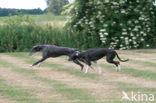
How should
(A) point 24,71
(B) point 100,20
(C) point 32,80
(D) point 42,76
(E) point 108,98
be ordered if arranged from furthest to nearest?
1. (B) point 100,20
2. (A) point 24,71
3. (D) point 42,76
4. (C) point 32,80
5. (E) point 108,98

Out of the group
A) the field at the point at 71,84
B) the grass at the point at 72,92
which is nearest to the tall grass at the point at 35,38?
the field at the point at 71,84

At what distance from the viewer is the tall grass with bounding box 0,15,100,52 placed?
21.2m

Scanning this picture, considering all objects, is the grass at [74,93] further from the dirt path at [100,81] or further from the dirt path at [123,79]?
the dirt path at [123,79]

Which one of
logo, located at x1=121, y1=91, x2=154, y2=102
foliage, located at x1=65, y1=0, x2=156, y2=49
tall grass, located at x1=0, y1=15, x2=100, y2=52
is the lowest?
tall grass, located at x1=0, y1=15, x2=100, y2=52

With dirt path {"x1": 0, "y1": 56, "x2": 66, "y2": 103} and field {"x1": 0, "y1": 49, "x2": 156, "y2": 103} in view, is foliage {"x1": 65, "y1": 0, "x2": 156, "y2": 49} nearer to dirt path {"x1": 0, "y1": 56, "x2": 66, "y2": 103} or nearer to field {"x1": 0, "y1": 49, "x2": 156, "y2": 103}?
field {"x1": 0, "y1": 49, "x2": 156, "y2": 103}

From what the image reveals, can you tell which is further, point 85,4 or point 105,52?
point 85,4

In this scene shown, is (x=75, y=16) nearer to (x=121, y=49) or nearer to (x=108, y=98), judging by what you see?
(x=121, y=49)

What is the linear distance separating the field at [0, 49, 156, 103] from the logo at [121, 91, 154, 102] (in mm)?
109

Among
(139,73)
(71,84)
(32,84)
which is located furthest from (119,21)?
(32,84)

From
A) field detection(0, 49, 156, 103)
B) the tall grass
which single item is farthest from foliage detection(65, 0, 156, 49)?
field detection(0, 49, 156, 103)

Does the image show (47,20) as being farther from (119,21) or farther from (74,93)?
(74,93)

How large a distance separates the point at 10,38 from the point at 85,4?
534cm

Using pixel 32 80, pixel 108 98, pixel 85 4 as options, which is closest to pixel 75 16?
pixel 85 4

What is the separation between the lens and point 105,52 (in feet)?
37.0
